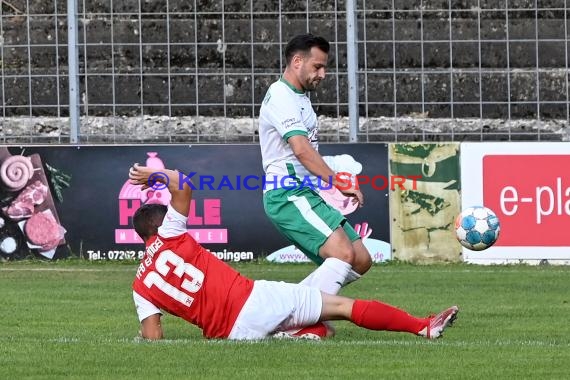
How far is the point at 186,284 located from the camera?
8.22 m

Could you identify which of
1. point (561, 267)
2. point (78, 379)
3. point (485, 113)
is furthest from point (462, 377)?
point (485, 113)

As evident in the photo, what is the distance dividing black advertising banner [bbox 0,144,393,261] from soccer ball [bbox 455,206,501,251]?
154 inches

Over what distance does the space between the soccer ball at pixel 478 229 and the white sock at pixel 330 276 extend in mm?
3078

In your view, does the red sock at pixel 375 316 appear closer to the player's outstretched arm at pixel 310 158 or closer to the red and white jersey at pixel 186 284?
the red and white jersey at pixel 186 284

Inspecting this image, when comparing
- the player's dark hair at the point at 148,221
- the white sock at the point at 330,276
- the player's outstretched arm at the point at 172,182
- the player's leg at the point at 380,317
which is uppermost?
the player's outstretched arm at the point at 172,182

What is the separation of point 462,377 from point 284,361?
1.04m

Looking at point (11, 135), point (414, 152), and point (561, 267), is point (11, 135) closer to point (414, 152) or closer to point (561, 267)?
point (414, 152)

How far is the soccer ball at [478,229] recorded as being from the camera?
11.6 m

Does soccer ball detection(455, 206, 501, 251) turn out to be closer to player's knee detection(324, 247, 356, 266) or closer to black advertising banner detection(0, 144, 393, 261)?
player's knee detection(324, 247, 356, 266)

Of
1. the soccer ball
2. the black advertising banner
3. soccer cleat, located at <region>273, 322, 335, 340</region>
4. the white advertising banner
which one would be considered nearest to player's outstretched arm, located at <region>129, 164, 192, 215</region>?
soccer cleat, located at <region>273, 322, 335, 340</region>

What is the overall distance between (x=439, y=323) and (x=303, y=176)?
1418 millimetres

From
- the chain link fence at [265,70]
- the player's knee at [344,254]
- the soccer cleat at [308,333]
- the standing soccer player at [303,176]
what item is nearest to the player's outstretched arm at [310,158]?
the standing soccer player at [303,176]

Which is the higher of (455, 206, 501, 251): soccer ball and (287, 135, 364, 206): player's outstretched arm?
(287, 135, 364, 206): player's outstretched arm

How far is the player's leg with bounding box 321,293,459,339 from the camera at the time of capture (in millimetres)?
8227
